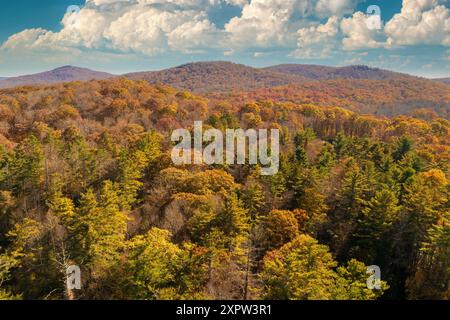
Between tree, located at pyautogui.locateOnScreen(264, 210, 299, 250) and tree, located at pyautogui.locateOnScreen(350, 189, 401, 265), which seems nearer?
tree, located at pyautogui.locateOnScreen(350, 189, 401, 265)

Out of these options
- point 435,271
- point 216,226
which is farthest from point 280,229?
point 435,271

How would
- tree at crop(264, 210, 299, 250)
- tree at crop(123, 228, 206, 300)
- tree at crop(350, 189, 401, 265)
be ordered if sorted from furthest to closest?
tree at crop(264, 210, 299, 250) → tree at crop(350, 189, 401, 265) → tree at crop(123, 228, 206, 300)

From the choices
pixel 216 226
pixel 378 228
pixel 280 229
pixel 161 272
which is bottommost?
pixel 280 229

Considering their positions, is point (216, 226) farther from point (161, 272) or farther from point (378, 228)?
point (378, 228)

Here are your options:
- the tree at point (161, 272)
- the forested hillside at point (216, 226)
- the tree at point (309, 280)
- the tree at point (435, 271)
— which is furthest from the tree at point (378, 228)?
the tree at point (161, 272)

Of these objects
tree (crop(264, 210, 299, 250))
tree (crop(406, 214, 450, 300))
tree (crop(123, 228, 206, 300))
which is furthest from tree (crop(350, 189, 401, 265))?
tree (crop(123, 228, 206, 300))

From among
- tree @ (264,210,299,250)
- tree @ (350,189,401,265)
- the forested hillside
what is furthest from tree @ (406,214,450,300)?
tree @ (264,210,299,250)

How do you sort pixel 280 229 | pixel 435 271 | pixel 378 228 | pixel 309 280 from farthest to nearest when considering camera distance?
1. pixel 280 229
2. pixel 378 228
3. pixel 435 271
4. pixel 309 280

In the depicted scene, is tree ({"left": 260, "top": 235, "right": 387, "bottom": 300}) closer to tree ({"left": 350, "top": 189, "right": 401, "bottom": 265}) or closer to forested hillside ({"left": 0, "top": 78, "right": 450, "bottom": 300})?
forested hillside ({"left": 0, "top": 78, "right": 450, "bottom": 300})

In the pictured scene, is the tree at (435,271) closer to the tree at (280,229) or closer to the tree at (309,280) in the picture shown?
the tree at (309,280)

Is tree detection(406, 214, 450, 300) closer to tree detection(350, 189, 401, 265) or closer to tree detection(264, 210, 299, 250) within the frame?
tree detection(350, 189, 401, 265)

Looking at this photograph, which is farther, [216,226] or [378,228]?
[378,228]

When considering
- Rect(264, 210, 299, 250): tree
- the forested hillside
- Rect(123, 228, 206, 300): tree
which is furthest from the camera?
Rect(264, 210, 299, 250): tree
